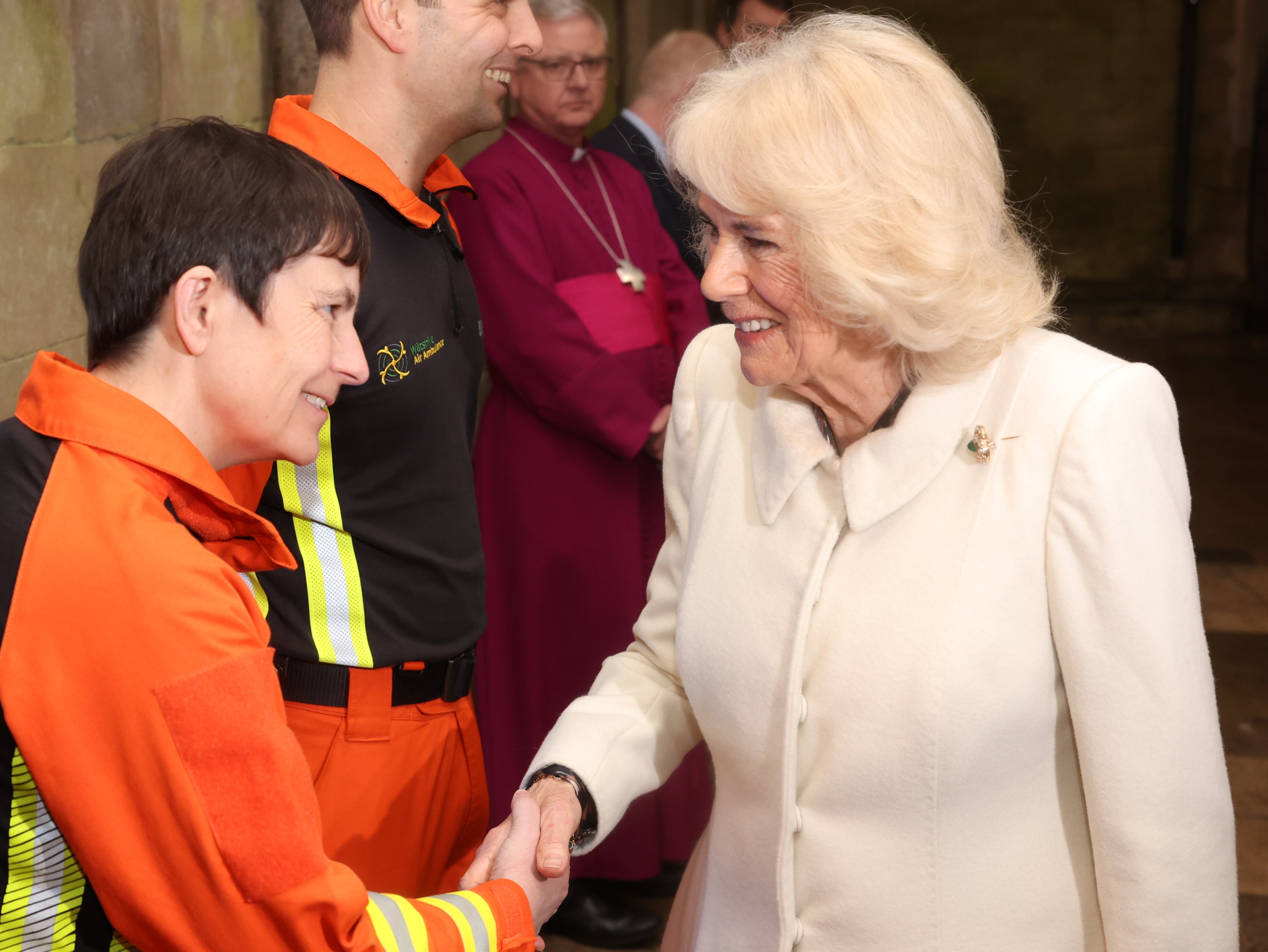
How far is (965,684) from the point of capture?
4.29 feet

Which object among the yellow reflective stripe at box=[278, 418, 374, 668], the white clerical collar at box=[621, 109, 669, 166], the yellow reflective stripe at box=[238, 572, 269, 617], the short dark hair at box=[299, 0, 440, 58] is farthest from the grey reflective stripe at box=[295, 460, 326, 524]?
the white clerical collar at box=[621, 109, 669, 166]

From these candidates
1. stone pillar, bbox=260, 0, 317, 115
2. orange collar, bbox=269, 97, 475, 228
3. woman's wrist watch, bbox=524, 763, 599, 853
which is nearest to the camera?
woman's wrist watch, bbox=524, 763, 599, 853

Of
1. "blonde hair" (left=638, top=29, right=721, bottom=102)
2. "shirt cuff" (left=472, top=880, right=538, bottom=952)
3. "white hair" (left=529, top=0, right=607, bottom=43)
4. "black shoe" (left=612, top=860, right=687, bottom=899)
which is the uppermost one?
"white hair" (left=529, top=0, right=607, bottom=43)

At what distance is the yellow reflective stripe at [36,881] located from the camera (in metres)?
1.00

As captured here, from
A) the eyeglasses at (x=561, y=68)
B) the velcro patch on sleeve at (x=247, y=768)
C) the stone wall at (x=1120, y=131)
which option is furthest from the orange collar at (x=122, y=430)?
the stone wall at (x=1120, y=131)

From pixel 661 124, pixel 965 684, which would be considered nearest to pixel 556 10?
pixel 661 124

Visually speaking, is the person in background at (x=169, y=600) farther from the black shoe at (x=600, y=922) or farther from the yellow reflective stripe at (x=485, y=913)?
the black shoe at (x=600, y=922)

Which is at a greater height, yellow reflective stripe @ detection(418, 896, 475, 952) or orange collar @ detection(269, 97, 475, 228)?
orange collar @ detection(269, 97, 475, 228)

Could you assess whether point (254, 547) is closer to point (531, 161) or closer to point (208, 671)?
point (208, 671)

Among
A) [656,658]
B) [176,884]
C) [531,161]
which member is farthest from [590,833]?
[531,161]

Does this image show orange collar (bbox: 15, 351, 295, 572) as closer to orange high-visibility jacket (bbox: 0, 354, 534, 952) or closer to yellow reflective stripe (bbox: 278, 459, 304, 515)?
orange high-visibility jacket (bbox: 0, 354, 534, 952)

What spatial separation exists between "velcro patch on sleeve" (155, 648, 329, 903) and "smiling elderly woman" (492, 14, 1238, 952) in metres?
0.53

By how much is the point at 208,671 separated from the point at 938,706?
717mm

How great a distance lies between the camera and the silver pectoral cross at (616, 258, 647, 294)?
3.06m
